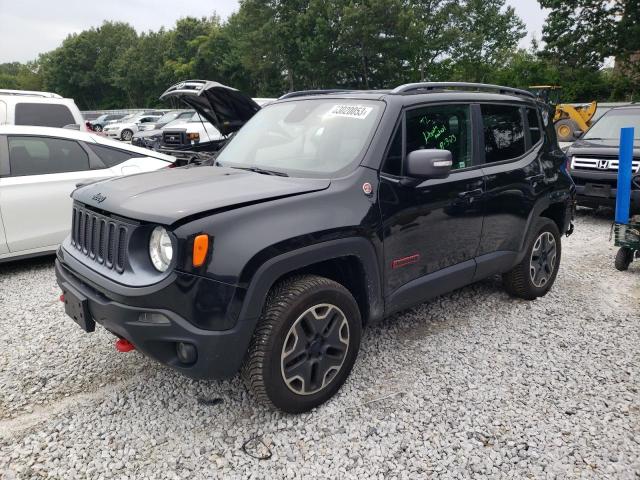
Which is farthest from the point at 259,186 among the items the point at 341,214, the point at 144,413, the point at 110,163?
the point at 110,163

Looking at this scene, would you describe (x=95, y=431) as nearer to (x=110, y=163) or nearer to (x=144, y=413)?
(x=144, y=413)

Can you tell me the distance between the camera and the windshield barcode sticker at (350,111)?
129 inches

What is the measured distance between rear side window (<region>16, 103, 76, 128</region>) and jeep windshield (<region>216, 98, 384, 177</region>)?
19.1 feet

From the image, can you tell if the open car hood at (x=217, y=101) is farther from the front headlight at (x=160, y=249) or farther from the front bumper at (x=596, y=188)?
the front bumper at (x=596, y=188)

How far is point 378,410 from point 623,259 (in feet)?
12.9

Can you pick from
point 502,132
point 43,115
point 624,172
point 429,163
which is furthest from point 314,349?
point 43,115

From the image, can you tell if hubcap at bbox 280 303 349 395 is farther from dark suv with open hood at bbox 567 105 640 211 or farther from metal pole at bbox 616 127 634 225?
dark suv with open hood at bbox 567 105 640 211

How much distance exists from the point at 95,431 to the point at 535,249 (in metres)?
3.74

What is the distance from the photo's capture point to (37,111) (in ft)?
26.5

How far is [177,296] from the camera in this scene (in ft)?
7.73

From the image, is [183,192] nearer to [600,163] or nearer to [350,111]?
[350,111]

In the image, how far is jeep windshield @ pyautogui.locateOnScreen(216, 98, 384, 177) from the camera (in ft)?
10.2

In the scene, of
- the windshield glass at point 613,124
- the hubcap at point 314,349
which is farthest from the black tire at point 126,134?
the hubcap at point 314,349

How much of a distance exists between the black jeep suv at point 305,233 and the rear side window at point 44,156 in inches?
103
